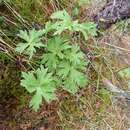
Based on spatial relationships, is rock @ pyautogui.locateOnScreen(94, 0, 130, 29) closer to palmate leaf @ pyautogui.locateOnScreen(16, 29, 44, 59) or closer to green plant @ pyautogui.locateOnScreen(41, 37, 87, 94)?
green plant @ pyautogui.locateOnScreen(41, 37, 87, 94)

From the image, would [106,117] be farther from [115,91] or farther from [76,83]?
[76,83]

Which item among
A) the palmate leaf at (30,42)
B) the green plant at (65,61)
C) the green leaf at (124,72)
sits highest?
the palmate leaf at (30,42)

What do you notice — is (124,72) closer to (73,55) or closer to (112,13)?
(112,13)

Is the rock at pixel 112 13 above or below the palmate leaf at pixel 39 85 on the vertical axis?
above

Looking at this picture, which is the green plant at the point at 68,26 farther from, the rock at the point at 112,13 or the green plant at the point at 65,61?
the rock at the point at 112,13

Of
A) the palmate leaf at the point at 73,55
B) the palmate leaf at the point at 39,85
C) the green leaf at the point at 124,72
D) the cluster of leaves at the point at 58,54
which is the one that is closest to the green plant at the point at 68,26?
the cluster of leaves at the point at 58,54

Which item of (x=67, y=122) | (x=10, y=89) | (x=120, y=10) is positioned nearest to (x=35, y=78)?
(x=10, y=89)
